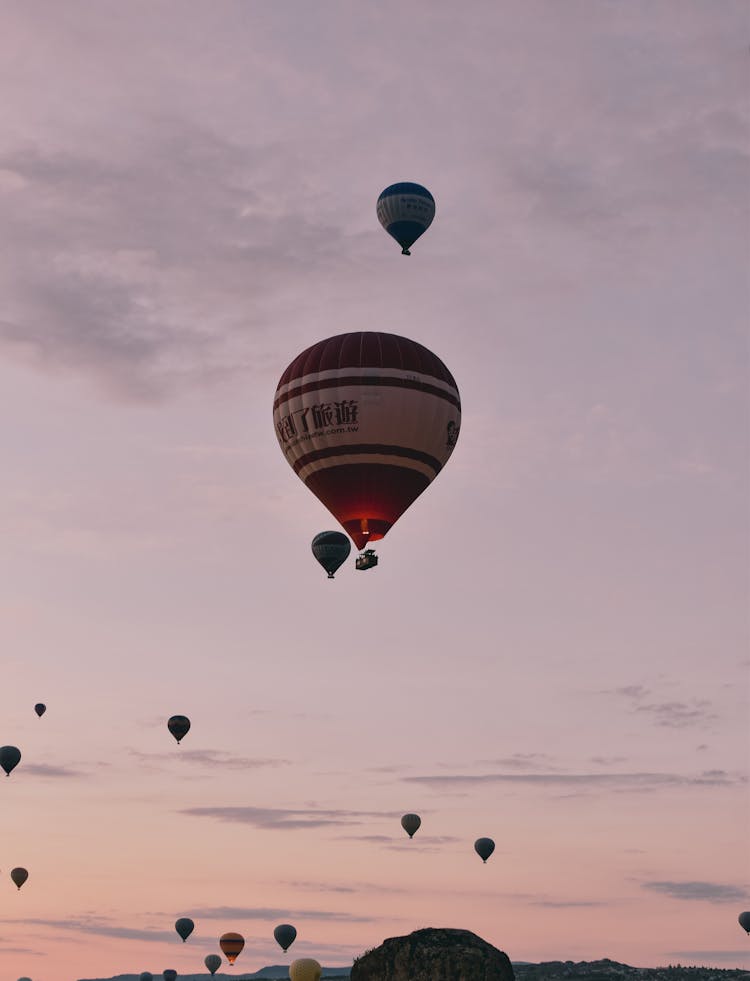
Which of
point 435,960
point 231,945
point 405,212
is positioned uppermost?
point 405,212

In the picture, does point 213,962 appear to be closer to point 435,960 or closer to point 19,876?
point 19,876

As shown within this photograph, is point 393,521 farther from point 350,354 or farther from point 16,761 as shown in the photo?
point 16,761

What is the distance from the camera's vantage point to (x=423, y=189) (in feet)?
240

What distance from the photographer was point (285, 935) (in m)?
115

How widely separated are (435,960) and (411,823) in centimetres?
3707

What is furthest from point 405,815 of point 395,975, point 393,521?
point 393,521

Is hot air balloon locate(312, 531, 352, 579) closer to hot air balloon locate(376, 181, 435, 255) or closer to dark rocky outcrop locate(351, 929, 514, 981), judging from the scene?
hot air balloon locate(376, 181, 435, 255)

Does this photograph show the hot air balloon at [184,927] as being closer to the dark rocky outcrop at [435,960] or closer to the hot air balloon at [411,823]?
the hot air balloon at [411,823]

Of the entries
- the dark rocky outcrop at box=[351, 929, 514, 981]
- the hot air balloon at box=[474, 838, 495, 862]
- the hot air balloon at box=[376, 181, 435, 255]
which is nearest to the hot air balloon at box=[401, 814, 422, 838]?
the hot air balloon at box=[474, 838, 495, 862]

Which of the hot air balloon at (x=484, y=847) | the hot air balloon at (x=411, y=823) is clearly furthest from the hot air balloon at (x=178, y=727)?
the hot air balloon at (x=484, y=847)

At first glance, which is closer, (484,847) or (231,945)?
(484,847)

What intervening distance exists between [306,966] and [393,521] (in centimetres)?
5069

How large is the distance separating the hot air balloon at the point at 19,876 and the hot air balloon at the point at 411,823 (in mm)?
35552

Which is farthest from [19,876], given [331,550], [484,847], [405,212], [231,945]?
[405,212]
